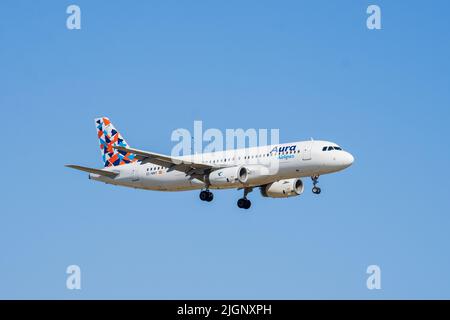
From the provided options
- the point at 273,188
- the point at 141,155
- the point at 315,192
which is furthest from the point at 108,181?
the point at 315,192

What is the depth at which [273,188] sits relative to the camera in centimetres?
8412

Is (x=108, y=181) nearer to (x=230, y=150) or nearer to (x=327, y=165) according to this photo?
(x=230, y=150)

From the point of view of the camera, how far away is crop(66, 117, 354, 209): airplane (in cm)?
7656

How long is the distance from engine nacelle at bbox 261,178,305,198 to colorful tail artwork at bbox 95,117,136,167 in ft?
41.2

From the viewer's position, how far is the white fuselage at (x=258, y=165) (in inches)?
3007

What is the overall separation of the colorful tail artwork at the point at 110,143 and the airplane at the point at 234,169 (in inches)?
4.5

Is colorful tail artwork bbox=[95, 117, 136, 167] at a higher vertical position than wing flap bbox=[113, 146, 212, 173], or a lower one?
higher

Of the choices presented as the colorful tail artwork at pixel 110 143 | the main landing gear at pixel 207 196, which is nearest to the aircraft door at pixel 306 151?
the main landing gear at pixel 207 196

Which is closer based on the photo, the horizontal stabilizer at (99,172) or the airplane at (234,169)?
the airplane at (234,169)

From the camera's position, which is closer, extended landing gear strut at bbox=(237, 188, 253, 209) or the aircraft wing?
the aircraft wing

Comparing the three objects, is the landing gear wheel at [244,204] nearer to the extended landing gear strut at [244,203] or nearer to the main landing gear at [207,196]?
the extended landing gear strut at [244,203]

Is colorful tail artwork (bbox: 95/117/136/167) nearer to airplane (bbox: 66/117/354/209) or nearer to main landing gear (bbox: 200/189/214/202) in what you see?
airplane (bbox: 66/117/354/209)

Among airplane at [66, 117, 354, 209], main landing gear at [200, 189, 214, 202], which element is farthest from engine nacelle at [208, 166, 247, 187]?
main landing gear at [200, 189, 214, 202]

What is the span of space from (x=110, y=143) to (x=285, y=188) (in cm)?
1836
